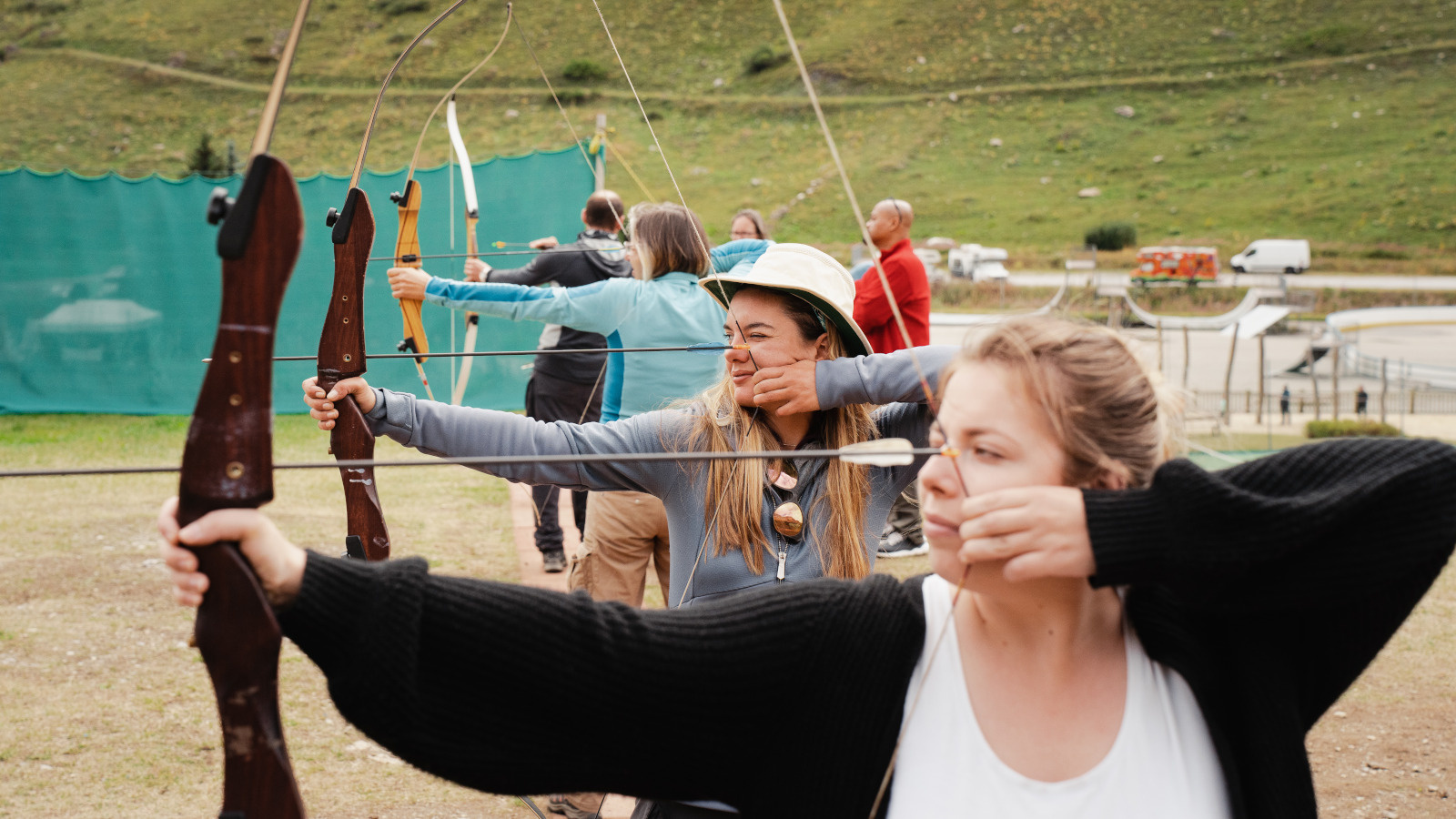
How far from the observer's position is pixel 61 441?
313 inches

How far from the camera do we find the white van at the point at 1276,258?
2834 cm

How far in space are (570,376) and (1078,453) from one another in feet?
12.2

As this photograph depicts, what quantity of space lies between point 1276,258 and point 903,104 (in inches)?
689

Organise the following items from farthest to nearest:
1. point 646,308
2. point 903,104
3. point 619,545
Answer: point 903,104 < point 646,308 < point 619,545

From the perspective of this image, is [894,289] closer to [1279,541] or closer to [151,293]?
[1279,541]

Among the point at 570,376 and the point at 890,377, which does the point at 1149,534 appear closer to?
the point at 890,377

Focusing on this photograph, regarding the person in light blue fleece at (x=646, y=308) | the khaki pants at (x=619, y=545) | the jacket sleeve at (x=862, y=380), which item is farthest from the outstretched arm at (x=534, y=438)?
the person in light blue fleece at (x=646, y=308)

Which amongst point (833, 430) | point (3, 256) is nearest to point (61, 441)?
point (3, 256)

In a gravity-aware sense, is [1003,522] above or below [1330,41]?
below

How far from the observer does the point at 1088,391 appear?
104cm

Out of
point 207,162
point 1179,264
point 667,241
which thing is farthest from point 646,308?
point 207,162

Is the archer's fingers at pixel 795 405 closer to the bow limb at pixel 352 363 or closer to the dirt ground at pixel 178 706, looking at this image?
the bow limb at pixel 352 363

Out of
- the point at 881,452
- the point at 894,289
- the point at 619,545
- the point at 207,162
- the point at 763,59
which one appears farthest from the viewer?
the point at 763,59

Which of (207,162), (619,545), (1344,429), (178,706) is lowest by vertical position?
(1344,429)
